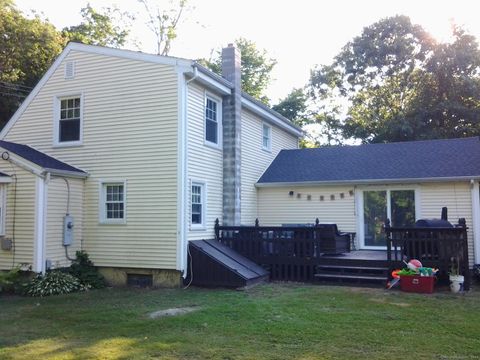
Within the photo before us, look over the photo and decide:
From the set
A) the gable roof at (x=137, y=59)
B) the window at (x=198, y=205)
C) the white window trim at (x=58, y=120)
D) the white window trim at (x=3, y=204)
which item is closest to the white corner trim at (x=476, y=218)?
the gable roof at (x=137, y=59)

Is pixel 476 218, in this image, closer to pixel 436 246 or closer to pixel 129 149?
pixel 436 246

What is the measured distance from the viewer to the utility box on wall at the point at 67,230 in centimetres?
1133

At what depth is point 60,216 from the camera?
11359mm

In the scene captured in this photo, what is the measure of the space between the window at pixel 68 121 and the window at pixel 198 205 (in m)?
3.47

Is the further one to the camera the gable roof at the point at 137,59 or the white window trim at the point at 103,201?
the white window trim at the point at 103,201

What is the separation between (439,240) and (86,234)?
8.66 metres

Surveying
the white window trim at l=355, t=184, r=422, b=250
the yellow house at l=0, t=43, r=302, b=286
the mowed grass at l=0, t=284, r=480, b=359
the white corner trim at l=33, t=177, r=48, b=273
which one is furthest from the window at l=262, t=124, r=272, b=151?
the white corner trim at l=33, t=177, r=48, b=273

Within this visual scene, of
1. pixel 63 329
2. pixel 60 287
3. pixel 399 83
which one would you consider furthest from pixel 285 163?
pixel 399 83

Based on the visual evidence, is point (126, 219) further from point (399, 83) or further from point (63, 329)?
point (399, 83)

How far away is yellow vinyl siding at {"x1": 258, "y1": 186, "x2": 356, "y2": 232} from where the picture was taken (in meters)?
14.7

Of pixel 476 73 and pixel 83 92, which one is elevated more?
pixel 476 73

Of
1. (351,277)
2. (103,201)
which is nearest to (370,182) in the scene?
(351,277)

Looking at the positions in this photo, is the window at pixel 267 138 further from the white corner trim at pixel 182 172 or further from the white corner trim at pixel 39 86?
the white corner trim at pixel 39 86

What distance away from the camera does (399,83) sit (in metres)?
27.9
